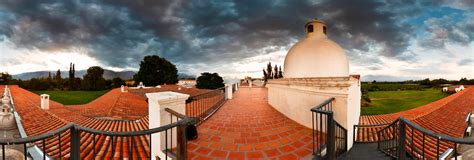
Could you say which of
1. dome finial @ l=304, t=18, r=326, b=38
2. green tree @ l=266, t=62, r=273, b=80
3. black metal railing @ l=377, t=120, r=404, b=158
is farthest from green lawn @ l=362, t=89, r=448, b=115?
black metal railing @ l=377, t=120, r=404, b=158

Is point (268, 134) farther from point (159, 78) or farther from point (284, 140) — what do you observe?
point (159, 78)

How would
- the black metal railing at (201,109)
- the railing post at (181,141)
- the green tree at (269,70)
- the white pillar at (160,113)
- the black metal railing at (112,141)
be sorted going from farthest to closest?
the green tree at (269,70) < the black metal railing at (201,109) < the white pillar at (160,113) < the railing post at (181,141) < the black metal railing at (112,141)

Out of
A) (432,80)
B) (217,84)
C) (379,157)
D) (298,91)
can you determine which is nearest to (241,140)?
(298,91)

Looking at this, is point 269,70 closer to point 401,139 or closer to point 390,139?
point 390,139

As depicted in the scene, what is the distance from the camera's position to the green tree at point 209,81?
41.4m

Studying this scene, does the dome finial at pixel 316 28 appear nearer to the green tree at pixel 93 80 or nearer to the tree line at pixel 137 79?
the tree line at pixel 137 79

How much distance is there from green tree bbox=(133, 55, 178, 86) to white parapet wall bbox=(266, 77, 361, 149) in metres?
35.6

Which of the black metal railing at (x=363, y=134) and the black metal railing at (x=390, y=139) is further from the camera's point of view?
the black metal railing at (x=363, y=134)

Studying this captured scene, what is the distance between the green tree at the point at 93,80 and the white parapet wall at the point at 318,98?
161 ft

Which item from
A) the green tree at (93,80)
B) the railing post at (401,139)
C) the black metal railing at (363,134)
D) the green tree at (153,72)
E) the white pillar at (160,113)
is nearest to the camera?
the railing post at (401,139)

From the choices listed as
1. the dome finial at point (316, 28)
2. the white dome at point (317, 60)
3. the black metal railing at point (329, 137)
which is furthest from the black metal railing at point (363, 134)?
the dome finial at point (316, 28)

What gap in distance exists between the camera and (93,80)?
43.0 meters

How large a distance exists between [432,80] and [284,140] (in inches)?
3980

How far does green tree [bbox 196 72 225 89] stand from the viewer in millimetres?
41438
